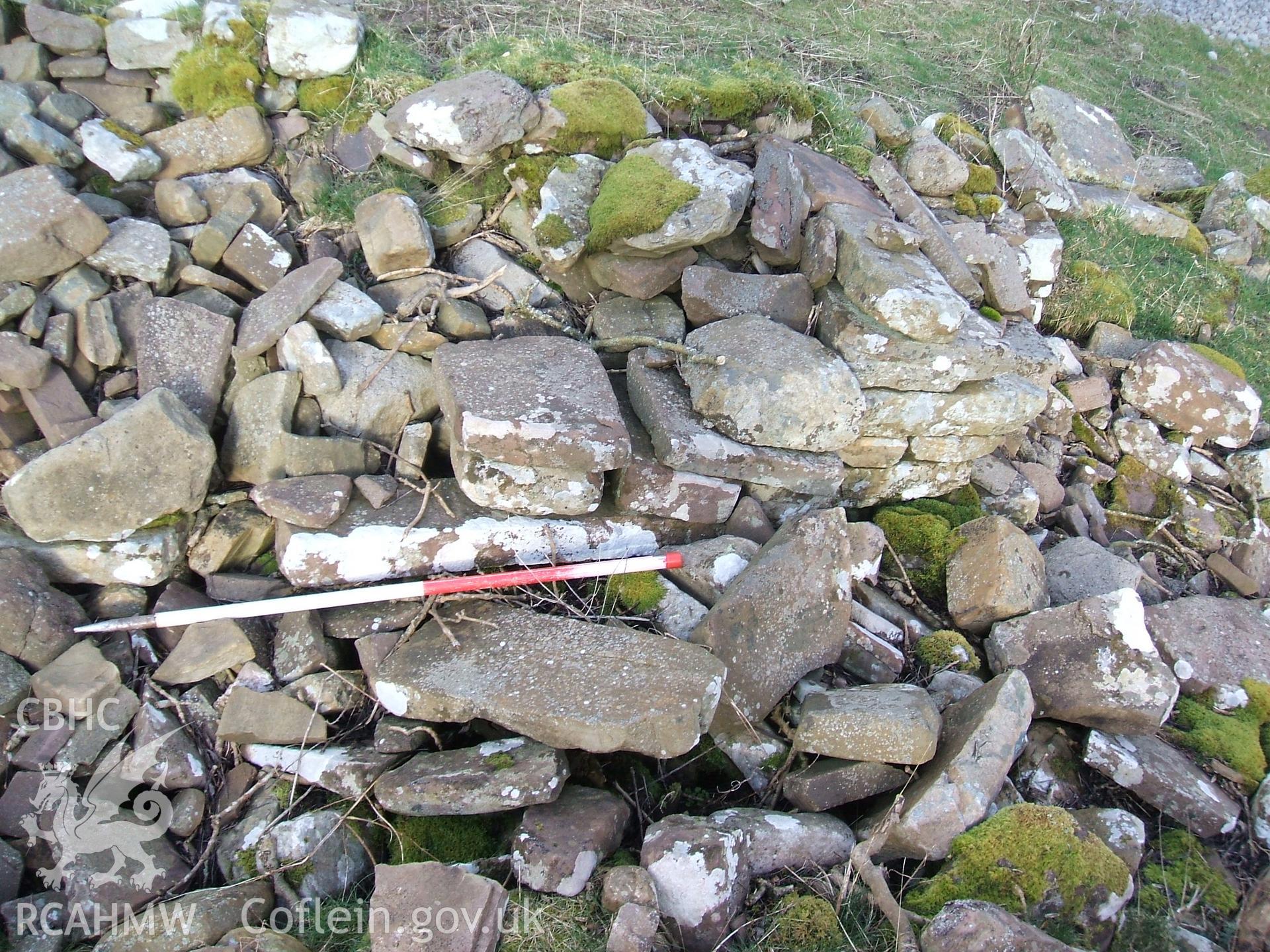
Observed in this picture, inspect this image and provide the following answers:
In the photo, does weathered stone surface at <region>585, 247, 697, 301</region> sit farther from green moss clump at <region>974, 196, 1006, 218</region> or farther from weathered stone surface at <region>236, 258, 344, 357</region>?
green moss clump at <region>974, 196, 1006, 218</region>

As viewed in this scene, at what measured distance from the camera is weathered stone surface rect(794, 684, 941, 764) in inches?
118

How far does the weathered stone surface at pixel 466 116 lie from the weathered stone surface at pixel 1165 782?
12.5 ft

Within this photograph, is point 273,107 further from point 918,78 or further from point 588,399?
point 918,78

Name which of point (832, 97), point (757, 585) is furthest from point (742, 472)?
point (832, 97)

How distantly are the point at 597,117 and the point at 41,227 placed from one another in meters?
2.60

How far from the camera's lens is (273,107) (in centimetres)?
453

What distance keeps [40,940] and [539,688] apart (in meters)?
1.92

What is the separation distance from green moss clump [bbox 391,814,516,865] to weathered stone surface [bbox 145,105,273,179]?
3.40m

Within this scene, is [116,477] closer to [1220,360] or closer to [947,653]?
[947,653]

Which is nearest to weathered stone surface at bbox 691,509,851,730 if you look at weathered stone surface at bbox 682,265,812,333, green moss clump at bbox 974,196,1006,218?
weathered stone surface at bbox 682,265,812,333

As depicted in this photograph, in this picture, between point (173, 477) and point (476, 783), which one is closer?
point (476, 783)

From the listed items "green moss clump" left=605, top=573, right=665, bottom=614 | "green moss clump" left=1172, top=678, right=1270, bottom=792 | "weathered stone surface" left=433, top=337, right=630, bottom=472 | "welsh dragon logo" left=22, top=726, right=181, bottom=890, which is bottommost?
"welsh dragon logo" left=22, top=726, right=181, bottom=890

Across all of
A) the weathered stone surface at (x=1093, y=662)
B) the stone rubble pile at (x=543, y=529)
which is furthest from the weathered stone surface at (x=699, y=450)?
the weathered stone surface at (x=1093, y=662)

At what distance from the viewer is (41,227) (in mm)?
3719
